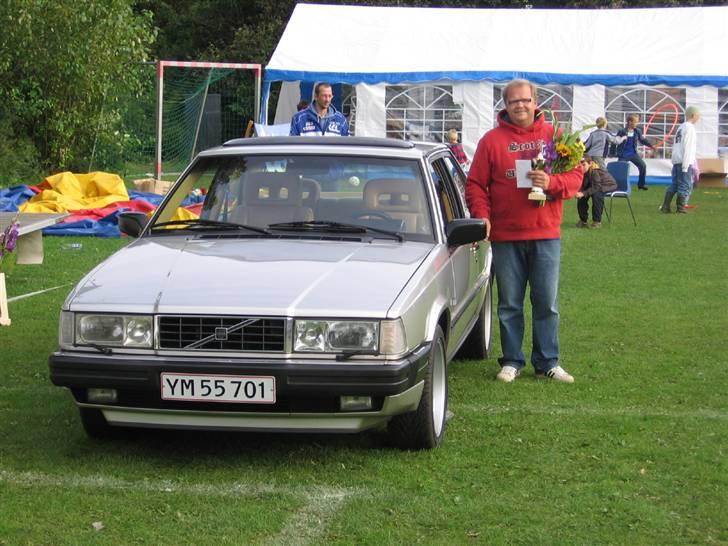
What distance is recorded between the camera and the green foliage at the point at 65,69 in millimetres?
23031

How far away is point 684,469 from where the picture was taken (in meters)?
5.74

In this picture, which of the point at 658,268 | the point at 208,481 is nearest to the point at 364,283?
the point at 208,481

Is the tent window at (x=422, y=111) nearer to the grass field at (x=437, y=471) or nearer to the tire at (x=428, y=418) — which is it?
the grass field at (x=437, y=471)

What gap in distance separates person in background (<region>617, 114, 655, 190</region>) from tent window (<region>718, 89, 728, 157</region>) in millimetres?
2047

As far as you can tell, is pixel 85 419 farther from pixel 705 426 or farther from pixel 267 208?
pixel 705 426

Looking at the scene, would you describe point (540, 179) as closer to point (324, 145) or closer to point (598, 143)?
point (324, 145)

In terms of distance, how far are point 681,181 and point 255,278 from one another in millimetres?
16841

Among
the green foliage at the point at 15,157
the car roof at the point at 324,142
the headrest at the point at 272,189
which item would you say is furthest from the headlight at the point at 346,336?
the green foliage at the point at 15,157

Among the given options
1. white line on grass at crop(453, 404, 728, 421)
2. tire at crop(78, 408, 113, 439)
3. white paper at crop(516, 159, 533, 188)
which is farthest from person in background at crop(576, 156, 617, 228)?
tire at crop(78, 408, 113, 439)

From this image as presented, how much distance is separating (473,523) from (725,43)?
25.7m

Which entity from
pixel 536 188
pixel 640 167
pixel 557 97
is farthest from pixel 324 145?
pixel 557 97

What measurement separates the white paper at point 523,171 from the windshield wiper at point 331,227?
1177mm

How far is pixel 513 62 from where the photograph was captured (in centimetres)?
2842

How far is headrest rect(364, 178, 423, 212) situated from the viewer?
680 cm
